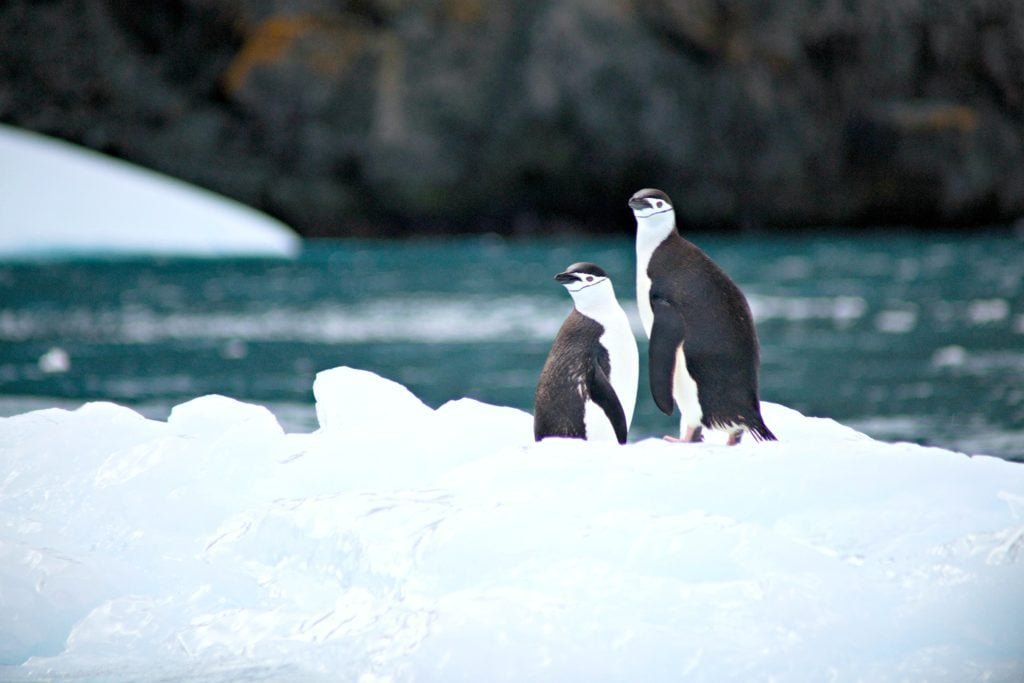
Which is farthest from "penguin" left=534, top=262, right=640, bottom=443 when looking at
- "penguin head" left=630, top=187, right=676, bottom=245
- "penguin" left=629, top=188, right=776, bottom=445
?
"penguin head" left=630, top=187, right=676, bottom=245

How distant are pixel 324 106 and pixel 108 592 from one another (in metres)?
35.8

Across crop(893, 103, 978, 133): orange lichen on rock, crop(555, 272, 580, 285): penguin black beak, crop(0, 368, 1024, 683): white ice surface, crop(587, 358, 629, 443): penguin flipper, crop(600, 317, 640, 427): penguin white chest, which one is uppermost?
crop(555, 272, 580, 285): penguin black beak

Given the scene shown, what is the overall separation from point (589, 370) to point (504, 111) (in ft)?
116

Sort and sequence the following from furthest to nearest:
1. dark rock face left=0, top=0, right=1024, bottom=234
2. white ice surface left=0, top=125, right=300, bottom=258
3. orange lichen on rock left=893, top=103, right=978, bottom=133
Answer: orange lichen on rock left=893, top=103, right=978, bottom=133, dark rock face left=0, top=0, right=1024, bottom=234, white ice surface left=0, top=125, right=300, bottom=258

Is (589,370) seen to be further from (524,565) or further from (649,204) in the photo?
(524,565)

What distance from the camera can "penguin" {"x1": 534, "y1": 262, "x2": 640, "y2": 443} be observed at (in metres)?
4.48

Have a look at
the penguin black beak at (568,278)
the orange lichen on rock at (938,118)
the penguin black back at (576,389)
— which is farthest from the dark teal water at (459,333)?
the orange lichen on rock at (938,118)

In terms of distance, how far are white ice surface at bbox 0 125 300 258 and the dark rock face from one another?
1210 centimetres

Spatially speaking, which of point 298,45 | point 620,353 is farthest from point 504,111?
point 620,353

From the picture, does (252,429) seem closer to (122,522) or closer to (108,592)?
(122,522)

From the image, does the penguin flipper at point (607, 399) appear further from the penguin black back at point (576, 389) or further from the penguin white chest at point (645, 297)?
the penguin white chest at point (645, 297)

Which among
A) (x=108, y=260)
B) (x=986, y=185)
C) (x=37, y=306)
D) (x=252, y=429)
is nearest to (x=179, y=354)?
(x=37, y=306)

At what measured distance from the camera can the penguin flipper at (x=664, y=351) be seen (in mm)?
4398

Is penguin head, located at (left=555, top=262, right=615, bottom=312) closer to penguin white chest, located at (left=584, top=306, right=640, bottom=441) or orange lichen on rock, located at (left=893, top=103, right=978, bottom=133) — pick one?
penguin white chest, located at (left=584, top=306, right=640, bottom=441)
